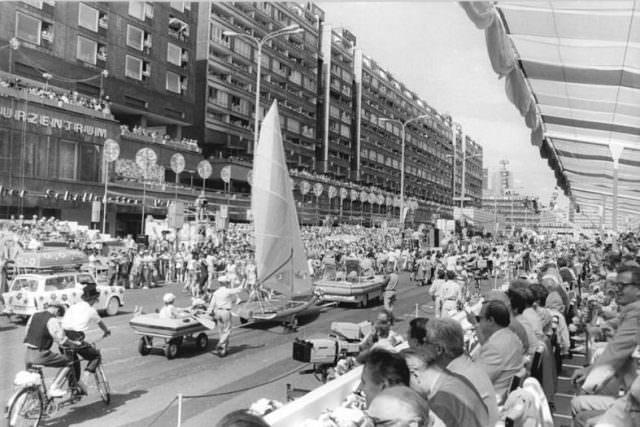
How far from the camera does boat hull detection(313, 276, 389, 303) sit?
2012 cm

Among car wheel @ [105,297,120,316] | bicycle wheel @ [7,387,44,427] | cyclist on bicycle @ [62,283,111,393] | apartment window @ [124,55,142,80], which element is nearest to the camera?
bicycle wheel @ [7,387,44,427]

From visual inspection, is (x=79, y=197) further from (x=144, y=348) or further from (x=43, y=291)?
(x=144, y=348)

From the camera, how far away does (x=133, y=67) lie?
170ft

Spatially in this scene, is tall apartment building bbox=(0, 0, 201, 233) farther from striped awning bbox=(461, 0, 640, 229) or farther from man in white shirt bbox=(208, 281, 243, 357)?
striped awning bbox=(461, 0, 640, 229)

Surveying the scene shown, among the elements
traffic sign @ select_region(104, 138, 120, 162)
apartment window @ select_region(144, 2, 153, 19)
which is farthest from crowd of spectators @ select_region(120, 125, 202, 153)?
traffic sign @ select_region(104, 138, 120, 162)

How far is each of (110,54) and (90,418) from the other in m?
45.8

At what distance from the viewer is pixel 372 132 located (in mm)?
107000

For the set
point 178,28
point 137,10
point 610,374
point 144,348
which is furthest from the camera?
point 178,28

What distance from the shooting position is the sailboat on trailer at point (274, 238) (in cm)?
1556

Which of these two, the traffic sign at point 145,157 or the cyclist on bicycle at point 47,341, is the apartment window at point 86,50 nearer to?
the traffic sign at point 145,157

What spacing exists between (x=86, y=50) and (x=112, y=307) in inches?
1374

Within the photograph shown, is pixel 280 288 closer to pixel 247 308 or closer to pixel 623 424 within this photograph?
pixel 247 308

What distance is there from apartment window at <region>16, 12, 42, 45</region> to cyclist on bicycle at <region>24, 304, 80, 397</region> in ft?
126

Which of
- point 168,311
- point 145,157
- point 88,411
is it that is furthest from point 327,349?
point 145,157
